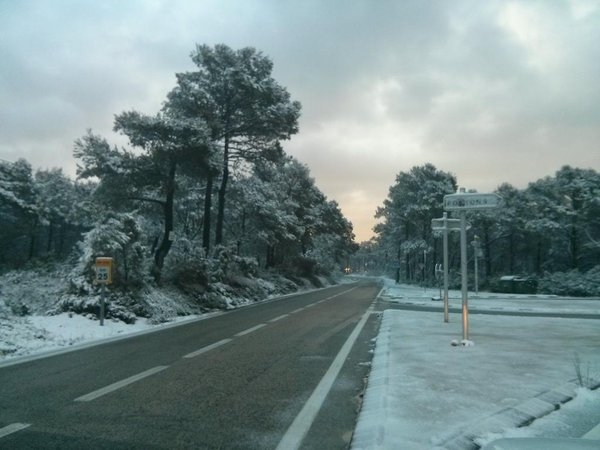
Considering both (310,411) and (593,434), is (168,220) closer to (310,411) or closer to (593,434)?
(310,411)

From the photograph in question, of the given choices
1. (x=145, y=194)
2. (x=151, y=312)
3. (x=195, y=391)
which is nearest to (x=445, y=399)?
(x=195, y=391)

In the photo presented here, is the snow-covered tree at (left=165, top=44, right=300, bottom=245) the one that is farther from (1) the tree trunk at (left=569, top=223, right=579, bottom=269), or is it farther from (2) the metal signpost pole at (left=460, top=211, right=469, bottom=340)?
(1) the tree trunk at (left=569, top=223, right=579, bottom=269)

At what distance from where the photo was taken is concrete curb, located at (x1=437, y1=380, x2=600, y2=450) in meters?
3.98

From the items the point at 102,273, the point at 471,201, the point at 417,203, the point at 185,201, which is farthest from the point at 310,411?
the point at 417,203

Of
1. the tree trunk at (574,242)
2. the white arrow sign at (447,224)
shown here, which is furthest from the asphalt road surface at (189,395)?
the tree trunk at (574,242)

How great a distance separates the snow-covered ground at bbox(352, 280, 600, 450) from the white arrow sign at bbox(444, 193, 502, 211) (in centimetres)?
253

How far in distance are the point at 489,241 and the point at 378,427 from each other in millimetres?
50113

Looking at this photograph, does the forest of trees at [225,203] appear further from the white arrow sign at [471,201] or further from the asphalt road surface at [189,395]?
the asphalt road surface at [189,395]

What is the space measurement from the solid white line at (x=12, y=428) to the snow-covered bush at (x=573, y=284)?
34057mm

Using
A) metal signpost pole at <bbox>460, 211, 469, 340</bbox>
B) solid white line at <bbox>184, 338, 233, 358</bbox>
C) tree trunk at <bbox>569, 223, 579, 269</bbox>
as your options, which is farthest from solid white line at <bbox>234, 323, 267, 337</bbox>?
tree trunk at <bbox>569, 223, 579, 269</bbox>

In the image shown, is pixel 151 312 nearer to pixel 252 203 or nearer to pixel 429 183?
pixel 252 203

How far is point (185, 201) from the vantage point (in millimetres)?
33531

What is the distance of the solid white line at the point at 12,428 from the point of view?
173 inches

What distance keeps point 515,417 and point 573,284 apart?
32.4m
